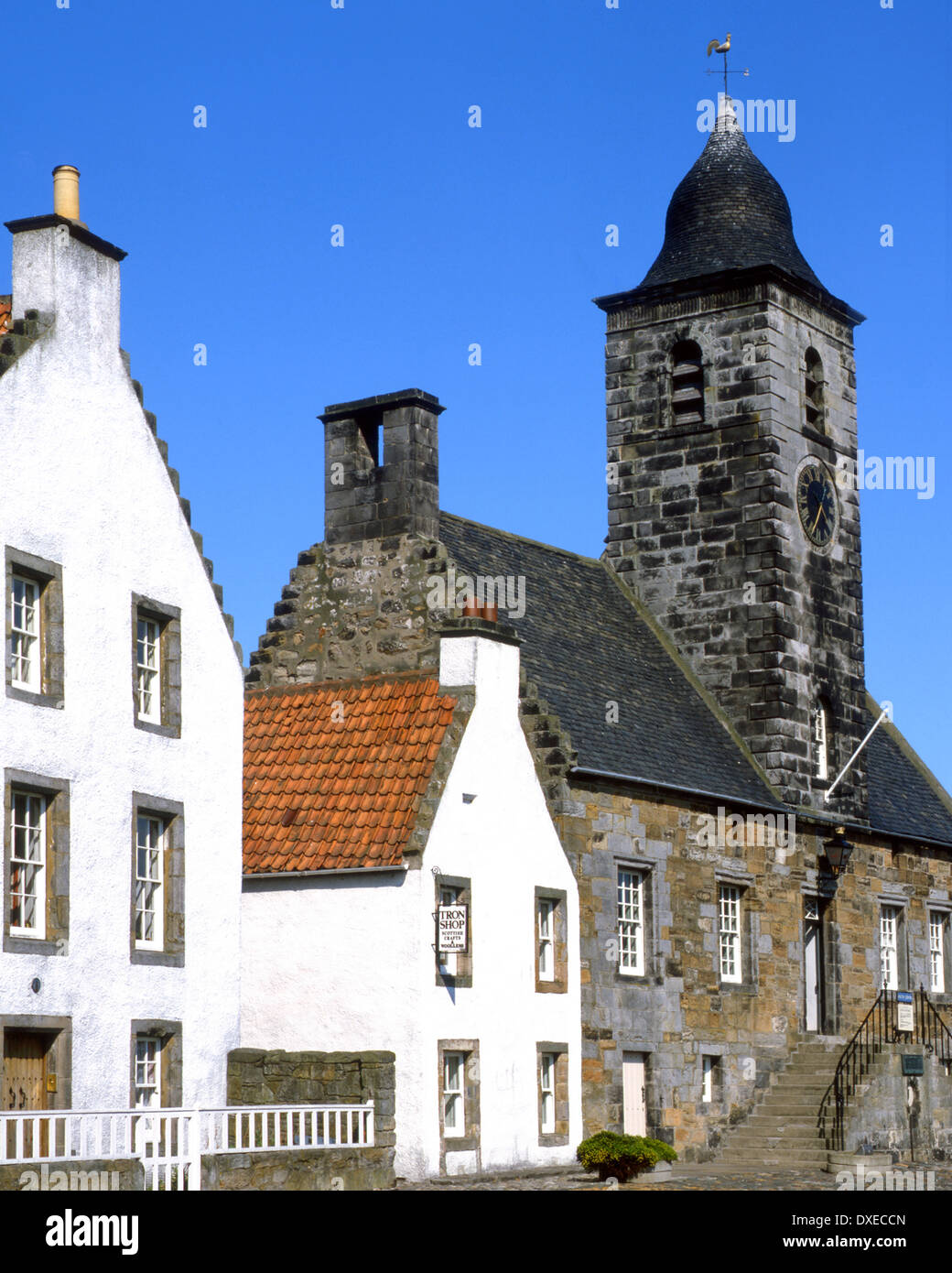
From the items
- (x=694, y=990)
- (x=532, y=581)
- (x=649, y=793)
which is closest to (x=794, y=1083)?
(x=694, y=990)

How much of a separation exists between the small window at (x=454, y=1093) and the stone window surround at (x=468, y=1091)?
32mm

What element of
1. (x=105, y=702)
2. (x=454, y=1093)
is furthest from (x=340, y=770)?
(x=105, y=702)

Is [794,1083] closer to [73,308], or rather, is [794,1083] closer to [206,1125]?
[206,1125]

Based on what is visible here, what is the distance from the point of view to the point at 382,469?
108 feet

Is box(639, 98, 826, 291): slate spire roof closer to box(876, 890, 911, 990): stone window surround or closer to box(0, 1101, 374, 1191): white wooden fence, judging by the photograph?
box(876, 890, 911, 990): stone window surround

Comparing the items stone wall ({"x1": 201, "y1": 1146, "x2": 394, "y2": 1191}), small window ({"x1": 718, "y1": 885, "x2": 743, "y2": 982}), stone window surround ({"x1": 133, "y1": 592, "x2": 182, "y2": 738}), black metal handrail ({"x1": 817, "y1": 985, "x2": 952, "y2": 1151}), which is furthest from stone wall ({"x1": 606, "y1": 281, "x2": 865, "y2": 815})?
stone wall ({"x1": 201, "y1": 1146, "x2": 394, "y2": 1191})

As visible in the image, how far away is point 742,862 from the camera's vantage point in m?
35.5

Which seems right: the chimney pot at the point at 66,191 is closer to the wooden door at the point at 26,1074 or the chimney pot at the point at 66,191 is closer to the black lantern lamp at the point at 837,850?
the wooden door at the point at 26,1074

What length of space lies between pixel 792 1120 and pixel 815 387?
13953 mm

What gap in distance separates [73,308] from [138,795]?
5.59 m

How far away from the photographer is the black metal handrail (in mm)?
33469

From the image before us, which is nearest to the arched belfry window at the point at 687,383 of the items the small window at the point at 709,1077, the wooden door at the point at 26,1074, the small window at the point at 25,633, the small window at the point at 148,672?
the small window at the point at 709,1077

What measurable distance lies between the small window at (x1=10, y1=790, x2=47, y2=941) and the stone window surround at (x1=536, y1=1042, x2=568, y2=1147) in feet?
30.1

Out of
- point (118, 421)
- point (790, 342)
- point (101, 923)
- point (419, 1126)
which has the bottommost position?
point (419, 1126)
